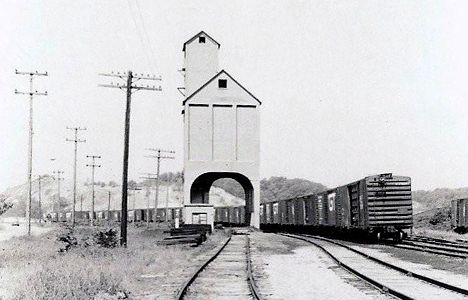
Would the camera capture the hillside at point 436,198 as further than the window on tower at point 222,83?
Yes

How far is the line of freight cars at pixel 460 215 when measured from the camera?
3967 centimetres

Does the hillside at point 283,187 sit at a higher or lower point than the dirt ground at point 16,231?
higher

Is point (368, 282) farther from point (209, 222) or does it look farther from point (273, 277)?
point (209, 222)

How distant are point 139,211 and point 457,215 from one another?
69.8 metres

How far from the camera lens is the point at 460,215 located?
41.2 metres

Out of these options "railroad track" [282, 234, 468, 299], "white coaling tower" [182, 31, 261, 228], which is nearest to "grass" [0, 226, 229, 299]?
"railroad track" [282, 234, 468, 299]

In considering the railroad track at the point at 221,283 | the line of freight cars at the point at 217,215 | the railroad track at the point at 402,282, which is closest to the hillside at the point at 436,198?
the line of freight cars at the point at 217,215

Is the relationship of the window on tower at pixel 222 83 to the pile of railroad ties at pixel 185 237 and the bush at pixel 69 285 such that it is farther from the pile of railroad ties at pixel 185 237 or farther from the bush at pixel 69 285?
the bush at pixel 69 285

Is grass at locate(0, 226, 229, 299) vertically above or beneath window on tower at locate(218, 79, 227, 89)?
beneath

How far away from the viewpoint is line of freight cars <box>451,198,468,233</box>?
39.7m

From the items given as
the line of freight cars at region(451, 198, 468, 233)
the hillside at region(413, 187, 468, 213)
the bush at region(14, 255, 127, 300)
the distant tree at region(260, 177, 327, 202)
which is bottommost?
the bush at region(14, 255, 127, 300)

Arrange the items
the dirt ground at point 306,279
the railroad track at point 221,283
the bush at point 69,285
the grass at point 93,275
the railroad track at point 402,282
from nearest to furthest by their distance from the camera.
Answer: the bush at point 69,285
the grass at point 93,275
the railroad track at point 402,282
the dirt ground at point 306,279
the railroad track at point 221,283

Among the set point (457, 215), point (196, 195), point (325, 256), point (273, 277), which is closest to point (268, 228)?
point (196, 195)

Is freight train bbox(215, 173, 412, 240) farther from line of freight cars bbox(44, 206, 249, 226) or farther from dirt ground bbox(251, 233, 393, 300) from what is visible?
line of freight cars bbox(44, 206, 249, 226)
